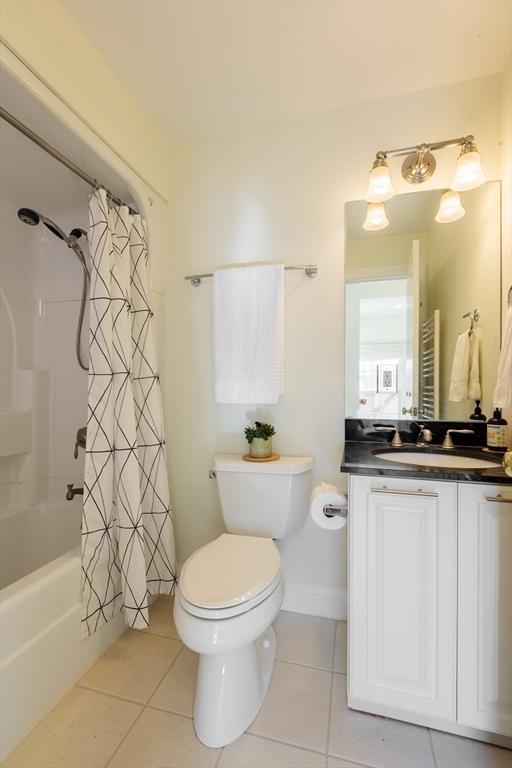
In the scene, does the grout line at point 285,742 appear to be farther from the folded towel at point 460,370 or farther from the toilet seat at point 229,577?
the folded towel at point 460,370

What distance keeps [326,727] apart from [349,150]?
226 centimetres

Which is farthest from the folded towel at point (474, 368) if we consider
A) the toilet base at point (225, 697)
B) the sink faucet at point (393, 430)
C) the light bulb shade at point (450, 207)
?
the toilet base at point (225, 697)

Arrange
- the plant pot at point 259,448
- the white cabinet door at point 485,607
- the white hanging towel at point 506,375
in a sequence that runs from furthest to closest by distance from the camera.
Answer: the plant pot at point 259,448, the white hanging towel at point 506,375, the white cabinet door at point 485,607

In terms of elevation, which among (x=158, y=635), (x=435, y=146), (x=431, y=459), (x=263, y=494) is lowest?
(x=158, y=635)

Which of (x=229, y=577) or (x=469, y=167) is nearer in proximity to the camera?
(x=229, y=577)

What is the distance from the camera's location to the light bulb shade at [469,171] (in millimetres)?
1286

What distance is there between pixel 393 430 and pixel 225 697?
3.78ft

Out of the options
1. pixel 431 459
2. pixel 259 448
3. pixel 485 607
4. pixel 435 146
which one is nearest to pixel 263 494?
pixel 259 448

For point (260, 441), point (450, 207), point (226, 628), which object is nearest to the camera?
point (226, 628)

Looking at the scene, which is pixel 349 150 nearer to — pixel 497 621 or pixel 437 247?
pixel 437 247

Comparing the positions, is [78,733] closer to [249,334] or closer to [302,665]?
[302,665]

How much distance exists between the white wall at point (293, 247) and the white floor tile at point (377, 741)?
52 centimetres

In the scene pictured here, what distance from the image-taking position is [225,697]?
3.44ft

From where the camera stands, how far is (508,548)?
96 centimetres
